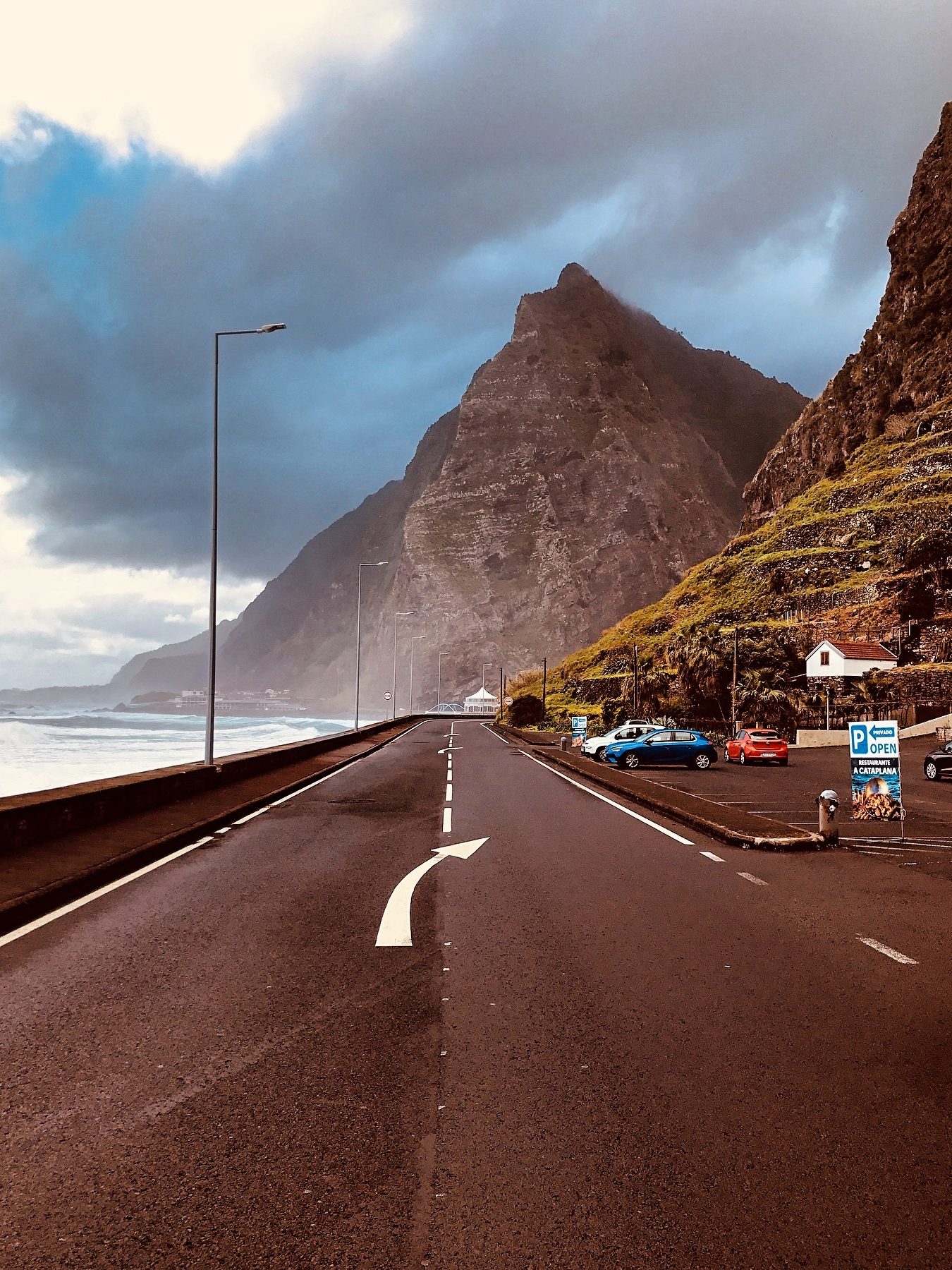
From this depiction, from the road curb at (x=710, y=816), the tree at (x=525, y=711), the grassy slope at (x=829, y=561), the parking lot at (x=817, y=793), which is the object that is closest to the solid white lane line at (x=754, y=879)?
the road curb at (x=710, y=816)

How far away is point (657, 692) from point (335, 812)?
2648 inches

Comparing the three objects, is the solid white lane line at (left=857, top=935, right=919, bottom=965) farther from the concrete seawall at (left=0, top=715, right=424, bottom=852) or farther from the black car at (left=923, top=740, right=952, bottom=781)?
the black car at (left=923, top=740, right=952, bottom=781)

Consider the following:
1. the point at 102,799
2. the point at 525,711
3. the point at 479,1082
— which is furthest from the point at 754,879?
the point at 525,711

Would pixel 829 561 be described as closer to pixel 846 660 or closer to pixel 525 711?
pixel 846 660

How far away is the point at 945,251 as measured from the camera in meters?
107

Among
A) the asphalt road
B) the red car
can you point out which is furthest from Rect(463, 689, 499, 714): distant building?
the asphalt road

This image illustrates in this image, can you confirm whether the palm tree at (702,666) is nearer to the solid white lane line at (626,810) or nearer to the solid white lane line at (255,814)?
the solid white lane line at (626,810)

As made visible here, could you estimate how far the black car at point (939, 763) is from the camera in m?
25.8

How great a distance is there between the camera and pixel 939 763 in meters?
25.9

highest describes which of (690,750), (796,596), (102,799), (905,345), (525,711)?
(905,345)

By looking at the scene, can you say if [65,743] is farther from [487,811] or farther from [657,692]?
[487,811]

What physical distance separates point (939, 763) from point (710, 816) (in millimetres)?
15348

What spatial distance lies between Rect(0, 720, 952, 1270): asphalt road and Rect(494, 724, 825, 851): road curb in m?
3.22

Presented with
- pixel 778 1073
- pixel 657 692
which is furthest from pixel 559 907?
pixel 657 692
